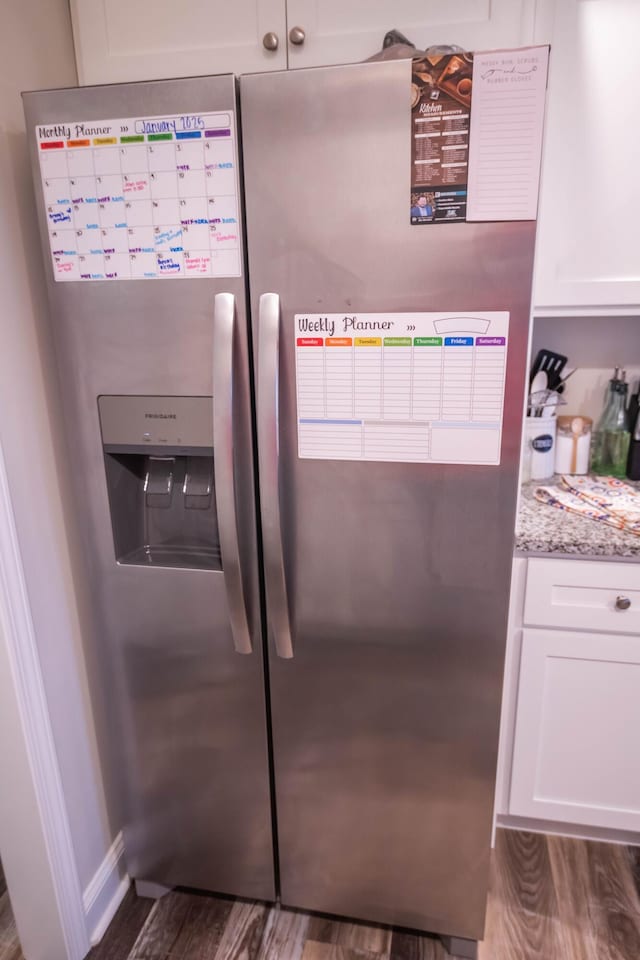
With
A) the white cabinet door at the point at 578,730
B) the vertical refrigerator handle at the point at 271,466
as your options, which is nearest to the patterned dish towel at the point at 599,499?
the white cabinet door at the point at 578,730

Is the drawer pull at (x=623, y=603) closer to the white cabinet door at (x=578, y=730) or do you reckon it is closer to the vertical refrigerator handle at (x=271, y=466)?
the white cabinet door at (x=578, y=730)

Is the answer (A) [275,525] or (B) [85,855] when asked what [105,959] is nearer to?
(B) [85,855]

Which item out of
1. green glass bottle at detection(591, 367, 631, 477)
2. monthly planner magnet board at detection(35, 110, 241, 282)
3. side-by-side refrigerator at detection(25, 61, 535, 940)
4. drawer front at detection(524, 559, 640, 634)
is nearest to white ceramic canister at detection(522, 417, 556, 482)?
green glass bottle at detection(591, 367, 631, 477)

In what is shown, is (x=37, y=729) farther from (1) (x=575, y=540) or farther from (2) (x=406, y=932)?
(1) (x=575, y=540)

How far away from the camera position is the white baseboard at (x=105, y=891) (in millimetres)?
1475

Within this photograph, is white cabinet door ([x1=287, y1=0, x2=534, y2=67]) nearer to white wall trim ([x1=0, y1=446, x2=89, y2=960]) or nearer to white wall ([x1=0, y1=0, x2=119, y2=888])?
white wall ([x1=0, y1=0, x2=119, y2=888])

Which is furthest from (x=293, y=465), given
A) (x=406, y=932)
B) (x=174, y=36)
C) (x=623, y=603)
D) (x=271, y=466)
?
(x=406, y=932)

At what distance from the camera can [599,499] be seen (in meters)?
1.62

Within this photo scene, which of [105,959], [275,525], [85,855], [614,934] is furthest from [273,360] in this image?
[614,934]

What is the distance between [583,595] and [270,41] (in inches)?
57.1

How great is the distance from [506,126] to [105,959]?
199cm

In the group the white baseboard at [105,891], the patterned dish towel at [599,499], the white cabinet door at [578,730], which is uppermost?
the patterned dish towel at [599,499]

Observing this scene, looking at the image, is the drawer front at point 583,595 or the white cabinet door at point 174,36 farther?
the drawer front at point 583,595

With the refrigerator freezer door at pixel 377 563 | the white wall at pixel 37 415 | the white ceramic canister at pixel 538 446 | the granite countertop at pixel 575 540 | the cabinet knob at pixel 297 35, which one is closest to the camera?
the refrigerator freezer door at pixel 377 563
